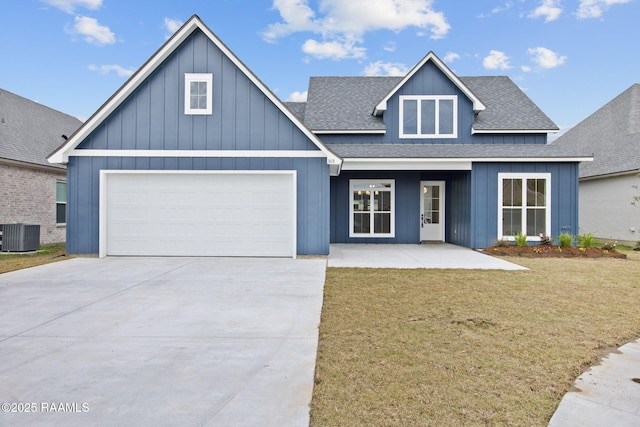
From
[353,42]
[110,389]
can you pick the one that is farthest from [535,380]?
[353,42]

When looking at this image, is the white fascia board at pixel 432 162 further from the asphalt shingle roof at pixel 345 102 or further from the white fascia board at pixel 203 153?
the asphalt shingle roof at pixel 345 102

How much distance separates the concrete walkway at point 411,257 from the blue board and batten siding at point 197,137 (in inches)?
44.8

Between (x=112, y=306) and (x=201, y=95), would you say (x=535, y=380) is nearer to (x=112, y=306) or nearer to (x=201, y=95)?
(x=112, y=306)

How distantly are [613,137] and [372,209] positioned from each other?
43.8 ft

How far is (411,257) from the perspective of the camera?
11.2 m

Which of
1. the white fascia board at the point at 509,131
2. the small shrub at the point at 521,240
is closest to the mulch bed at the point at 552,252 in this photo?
the small shrub at the point at 521,240

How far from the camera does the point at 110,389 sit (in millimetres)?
3127

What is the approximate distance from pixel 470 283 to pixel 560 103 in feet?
85.0

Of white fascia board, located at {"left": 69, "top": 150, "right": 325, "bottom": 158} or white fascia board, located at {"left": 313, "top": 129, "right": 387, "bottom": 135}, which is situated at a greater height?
white fascia board, located at {"left": 313, "top": 129, "right": 387, "bottom": 135}

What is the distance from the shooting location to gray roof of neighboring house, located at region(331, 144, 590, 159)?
41.7 feet

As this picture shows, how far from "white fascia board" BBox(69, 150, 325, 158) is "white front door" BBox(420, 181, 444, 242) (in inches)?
256

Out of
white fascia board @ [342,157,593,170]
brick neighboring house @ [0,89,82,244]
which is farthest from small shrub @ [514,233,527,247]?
brick neighboring house @ [0,89,82,244]

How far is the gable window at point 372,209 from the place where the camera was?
15.0 meters

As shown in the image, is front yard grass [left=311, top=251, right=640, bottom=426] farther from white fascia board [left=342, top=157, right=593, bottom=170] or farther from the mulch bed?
white fascia board [left=342, top=157, right=593, bottom=170]
